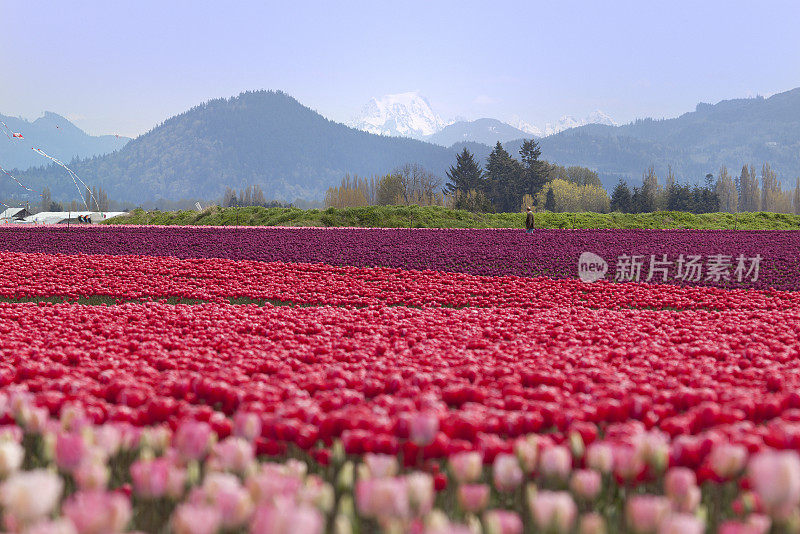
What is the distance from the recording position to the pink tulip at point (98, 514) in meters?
2.16

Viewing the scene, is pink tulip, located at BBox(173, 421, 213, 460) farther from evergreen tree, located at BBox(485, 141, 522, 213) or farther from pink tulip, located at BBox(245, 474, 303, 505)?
evergreen tree, located at BBox(485, 141, 522, 213)

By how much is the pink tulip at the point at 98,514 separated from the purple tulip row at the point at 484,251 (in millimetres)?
16527

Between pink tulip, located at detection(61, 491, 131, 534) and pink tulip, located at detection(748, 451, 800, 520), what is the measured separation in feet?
7.27

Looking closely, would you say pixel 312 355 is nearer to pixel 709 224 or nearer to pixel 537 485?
pixel 537 485

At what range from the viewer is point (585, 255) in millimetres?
20516

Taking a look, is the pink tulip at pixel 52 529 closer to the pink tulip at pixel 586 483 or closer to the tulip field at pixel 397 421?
the tulip field at pixel 397 421

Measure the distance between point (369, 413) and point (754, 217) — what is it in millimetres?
58591

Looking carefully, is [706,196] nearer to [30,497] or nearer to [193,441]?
[193,441]

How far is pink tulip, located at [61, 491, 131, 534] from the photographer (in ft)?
7.08

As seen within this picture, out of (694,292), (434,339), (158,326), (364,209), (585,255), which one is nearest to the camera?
(434,339)

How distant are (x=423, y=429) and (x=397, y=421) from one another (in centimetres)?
29

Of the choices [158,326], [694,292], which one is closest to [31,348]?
[158,326]

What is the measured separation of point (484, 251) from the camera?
2247cm

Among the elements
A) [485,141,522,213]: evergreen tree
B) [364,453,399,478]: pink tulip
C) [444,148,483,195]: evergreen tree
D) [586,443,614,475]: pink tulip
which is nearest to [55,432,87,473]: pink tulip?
[364,453,399,478]: pink tulip
